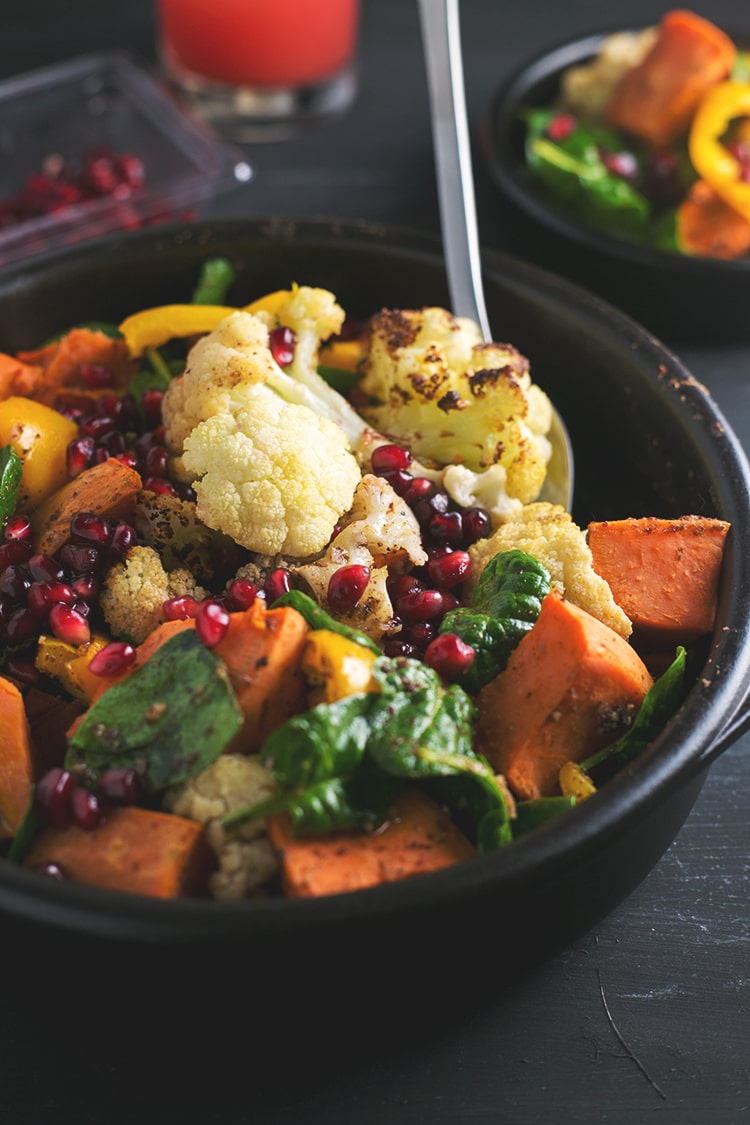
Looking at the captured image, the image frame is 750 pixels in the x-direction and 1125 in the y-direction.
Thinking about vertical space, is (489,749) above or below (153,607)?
below

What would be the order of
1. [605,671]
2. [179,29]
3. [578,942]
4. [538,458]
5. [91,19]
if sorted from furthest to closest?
[91,19] → [179,29] → [538,458] → [578,942] → [605,671]

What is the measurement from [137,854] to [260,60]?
4.07 metres

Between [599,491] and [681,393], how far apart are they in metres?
0.41

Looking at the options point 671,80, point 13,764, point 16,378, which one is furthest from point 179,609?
point 671,80

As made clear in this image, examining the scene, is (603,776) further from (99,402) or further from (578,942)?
(99,402)

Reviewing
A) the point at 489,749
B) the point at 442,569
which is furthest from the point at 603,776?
the point at 442,569

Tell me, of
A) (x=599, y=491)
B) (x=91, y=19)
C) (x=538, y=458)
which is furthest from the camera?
(x=91, y=19)

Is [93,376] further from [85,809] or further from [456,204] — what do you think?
[85,809]

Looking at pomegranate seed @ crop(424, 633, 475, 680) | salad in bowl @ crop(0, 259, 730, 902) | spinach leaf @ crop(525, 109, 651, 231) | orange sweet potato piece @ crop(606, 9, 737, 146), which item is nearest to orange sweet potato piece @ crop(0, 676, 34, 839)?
salad in bowl @ crop(0, 259, 730, 902)

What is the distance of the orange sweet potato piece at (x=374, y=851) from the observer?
200cm

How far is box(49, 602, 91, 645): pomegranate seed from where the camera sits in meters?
2.49

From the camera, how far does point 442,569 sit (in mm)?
2721

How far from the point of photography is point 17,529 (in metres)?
2.76

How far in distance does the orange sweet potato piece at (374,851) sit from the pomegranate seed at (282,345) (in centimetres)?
131
